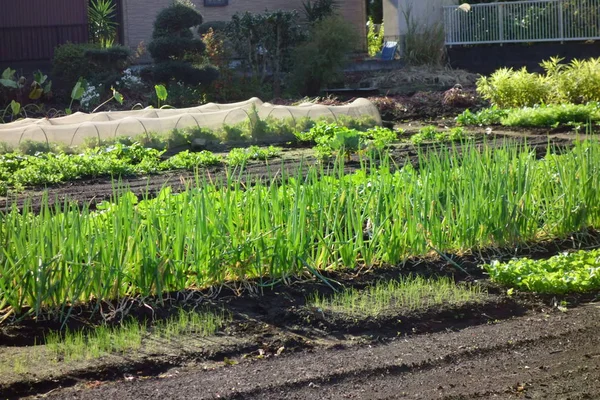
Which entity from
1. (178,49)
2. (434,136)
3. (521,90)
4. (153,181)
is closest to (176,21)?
(178,49)

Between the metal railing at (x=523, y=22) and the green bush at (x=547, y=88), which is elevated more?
the metal railing at (x=523, y=22)

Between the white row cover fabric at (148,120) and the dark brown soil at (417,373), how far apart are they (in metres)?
8.78

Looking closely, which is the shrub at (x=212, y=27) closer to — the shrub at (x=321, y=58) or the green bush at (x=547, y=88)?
the shrub at (x=321, y=58)

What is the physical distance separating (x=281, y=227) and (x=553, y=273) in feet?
4.87

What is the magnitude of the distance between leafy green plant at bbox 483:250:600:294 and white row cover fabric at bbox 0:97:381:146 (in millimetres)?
8150

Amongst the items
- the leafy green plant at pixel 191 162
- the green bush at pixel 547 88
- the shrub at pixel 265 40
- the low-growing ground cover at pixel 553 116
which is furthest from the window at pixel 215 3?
the leafy green plant at pixel 191 162

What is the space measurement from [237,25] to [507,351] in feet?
63.1

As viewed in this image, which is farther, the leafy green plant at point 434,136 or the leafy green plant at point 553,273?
the leafy green plant at point 434,136

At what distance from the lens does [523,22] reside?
2439 centimetres

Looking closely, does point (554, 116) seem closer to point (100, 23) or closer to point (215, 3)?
point (100, 23)

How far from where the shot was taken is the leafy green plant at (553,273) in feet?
15.8

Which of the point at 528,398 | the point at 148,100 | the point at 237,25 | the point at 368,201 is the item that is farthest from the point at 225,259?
the point at 237,25

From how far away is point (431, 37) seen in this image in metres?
25.0

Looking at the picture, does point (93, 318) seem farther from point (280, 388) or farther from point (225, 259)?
point (280, 388)
